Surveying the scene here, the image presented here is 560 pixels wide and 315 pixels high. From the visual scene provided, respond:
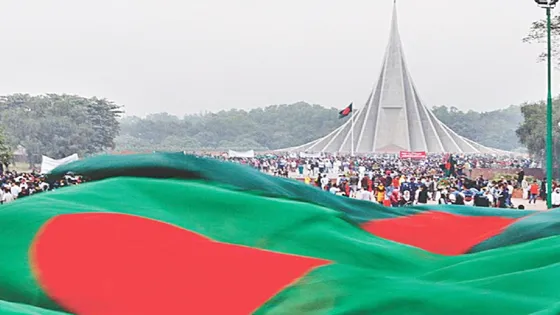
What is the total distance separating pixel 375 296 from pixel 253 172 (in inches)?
35.1

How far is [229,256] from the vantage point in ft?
5.96

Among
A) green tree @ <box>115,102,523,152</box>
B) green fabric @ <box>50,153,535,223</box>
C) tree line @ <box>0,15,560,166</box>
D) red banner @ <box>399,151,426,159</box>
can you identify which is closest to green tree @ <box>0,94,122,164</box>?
tree line @ <box>0,15,560,166</box>

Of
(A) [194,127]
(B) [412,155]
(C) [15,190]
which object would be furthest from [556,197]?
(A) [194,127]

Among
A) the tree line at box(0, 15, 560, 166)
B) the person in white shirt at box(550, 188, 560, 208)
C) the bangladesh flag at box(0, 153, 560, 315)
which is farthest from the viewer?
the tree line at box(0, 15, 560, 166)

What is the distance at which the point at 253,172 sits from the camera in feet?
7.90

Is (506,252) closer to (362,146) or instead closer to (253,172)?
(253,172)

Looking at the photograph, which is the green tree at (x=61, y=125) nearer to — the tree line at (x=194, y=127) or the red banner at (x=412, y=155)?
the tree line at (x=194, y=127)

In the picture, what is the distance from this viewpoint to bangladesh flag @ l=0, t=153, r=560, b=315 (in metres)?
1.60

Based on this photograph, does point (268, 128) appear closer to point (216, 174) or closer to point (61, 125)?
point (61, 125)

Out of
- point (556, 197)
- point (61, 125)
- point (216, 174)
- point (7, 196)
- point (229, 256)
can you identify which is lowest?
point (556, 197)

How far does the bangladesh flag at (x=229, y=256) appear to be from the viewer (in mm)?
1598

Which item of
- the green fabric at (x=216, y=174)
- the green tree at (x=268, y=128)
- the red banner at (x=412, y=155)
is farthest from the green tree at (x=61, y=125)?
the green fabric at (x=216, y=174)

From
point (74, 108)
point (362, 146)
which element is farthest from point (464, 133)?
point (74, 108)

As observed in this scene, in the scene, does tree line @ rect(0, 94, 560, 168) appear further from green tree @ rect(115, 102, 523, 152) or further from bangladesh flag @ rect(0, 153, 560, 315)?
bangladesh flag @ rect(0, 153, 560, 315)
